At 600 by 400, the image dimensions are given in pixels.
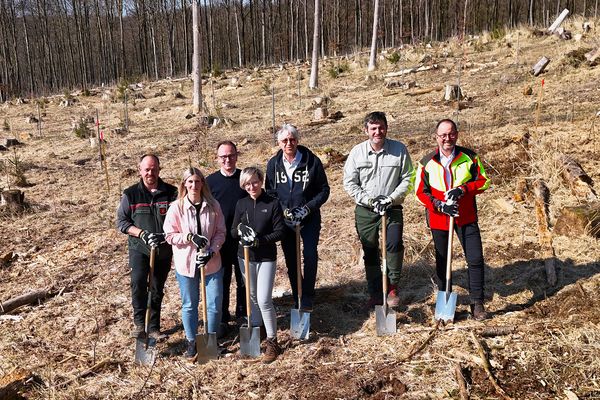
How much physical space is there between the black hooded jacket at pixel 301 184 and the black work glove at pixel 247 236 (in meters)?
0.42

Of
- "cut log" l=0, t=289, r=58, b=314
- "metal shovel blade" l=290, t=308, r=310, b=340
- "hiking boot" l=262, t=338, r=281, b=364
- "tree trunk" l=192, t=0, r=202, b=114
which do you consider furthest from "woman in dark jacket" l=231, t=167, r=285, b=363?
"tree trunk" l=192, t=0, r=202, b=114

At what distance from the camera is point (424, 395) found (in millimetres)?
3623

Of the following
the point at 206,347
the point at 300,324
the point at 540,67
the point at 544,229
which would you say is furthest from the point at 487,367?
the point at 540,67

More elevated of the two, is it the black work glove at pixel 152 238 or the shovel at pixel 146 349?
the black work glove at pixel 152 238

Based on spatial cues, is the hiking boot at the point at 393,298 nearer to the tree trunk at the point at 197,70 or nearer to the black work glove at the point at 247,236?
the black work glove at the point at 247,236

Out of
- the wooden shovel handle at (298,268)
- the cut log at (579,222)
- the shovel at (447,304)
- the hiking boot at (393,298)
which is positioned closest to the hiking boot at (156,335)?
the wooden shovel handle at (298,268)

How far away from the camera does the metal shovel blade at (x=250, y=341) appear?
4.43m

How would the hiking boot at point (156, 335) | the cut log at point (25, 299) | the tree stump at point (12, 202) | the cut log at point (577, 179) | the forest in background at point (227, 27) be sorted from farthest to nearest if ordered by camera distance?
the forest in background at point (227, 27), the tree stump at point (12, 202), the cut log at point (577, 179), the cut log at point (25, 299), the hiking boot at point (156, 335)

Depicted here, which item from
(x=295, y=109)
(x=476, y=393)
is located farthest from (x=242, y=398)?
(x=295, y=109)

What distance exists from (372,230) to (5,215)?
7.19 meters

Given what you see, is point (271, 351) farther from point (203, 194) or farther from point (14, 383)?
point (14, 383)

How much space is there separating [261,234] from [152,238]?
0.89 m

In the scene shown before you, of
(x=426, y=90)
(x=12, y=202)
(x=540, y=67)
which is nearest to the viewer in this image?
(x=12, y=202)

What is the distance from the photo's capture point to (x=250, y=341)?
14.6 feet
